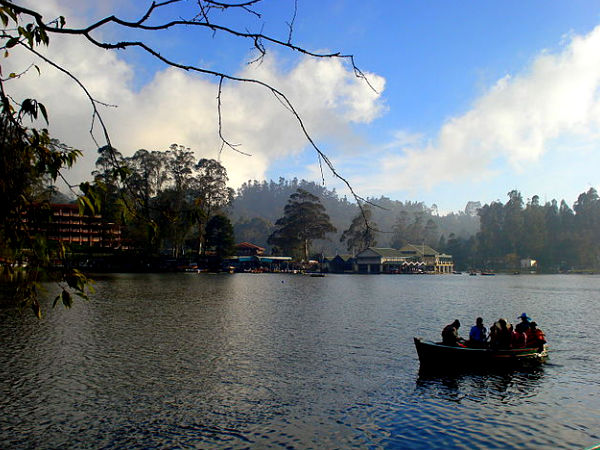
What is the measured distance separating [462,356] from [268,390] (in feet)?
24.5

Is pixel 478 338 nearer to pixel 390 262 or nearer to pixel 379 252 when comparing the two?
pixel 379 252

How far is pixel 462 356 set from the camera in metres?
17.2

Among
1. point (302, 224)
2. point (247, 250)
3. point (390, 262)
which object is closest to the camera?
point (302, 224)

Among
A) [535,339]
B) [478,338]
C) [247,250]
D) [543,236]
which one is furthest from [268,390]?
[543,236]

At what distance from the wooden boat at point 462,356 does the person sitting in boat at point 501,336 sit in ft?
1.26

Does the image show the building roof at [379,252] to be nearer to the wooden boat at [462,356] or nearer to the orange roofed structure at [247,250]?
the orange roofed structure at [247,250]

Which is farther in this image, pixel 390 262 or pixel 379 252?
pixel 390 262

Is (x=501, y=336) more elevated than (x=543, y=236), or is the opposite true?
(x=543, y=236)

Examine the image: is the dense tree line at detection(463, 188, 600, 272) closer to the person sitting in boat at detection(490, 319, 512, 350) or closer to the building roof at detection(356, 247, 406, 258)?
the building roof at detection(356, 247, 406, 258)

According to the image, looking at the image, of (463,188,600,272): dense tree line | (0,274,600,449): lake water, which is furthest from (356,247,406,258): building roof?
(0,274,600,449): lake water

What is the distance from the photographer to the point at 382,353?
2025 cm

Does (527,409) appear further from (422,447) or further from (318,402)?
(318,402)

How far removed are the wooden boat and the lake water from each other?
23.5 inches

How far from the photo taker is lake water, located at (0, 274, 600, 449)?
11.1 metres
